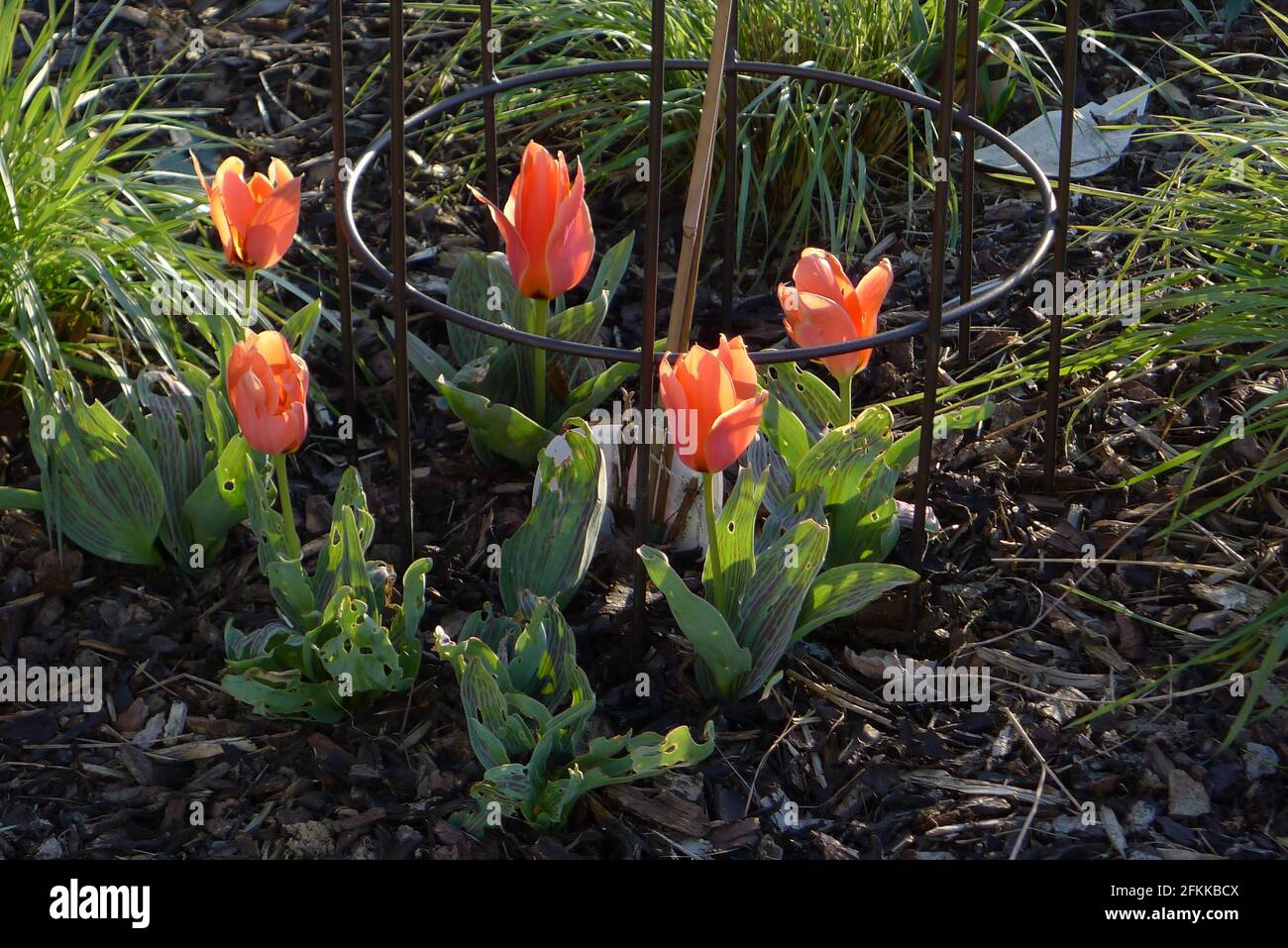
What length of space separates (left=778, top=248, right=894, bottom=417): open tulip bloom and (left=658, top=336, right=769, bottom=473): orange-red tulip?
0.29 metres

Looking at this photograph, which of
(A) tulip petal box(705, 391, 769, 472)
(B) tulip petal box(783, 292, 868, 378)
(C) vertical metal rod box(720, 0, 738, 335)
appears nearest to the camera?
(A) tulip petal box(705, 391, 769, 472)

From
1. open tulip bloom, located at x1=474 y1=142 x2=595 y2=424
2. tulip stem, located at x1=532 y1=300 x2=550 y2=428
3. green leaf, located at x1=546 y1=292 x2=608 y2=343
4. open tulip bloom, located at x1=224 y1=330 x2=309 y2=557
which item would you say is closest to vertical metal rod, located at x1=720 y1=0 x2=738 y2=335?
green leaf, located at x1=546 y1=292 x2=608 y2=343

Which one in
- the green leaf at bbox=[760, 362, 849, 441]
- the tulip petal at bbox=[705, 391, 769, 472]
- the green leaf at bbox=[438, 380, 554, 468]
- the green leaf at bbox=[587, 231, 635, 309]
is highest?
the green leaf at bbox=[587, 231, 635, 309]

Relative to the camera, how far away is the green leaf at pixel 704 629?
1.81 meters

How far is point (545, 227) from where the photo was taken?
2.06 meters

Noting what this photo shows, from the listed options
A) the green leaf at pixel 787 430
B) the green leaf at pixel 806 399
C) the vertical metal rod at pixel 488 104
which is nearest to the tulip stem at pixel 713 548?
the green leaf at pixel 787 430

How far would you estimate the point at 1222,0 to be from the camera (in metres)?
3.48

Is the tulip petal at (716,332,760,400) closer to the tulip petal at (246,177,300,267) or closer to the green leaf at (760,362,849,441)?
the green leaf at (760,362,849,441)

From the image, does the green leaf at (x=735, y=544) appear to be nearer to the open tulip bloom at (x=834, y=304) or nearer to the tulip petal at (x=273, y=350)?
the open tulip bloom at (x=834, y=304)

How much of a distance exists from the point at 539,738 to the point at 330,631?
324 millimetres

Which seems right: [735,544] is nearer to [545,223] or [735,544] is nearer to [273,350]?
[545,223]

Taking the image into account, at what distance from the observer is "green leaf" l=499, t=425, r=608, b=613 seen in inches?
79.9

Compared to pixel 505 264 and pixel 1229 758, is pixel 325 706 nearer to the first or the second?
pixel 505 264
